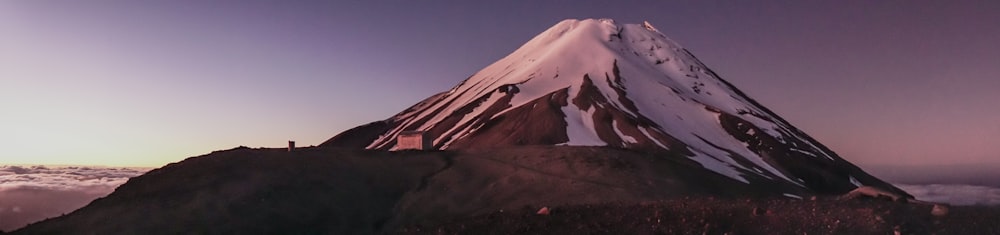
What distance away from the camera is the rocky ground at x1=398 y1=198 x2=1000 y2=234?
34875mm

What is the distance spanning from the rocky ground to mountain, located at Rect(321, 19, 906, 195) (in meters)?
45.7

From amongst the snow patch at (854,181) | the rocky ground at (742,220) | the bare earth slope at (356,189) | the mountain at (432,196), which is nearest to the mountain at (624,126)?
the snow patch at (854,181)

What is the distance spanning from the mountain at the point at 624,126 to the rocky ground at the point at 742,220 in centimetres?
4567

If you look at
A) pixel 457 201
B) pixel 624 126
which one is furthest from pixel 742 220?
pixel 624 126

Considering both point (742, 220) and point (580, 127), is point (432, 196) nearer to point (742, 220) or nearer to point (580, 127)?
point (742, 220)

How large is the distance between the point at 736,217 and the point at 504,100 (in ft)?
396

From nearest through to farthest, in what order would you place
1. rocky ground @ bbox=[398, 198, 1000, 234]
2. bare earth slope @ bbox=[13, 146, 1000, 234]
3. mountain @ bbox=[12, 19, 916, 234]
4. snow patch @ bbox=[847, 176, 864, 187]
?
rocky ground @ bbox=[398, 198, 1000, 234]
bare earth slope @ bbox=[13, 146, 1000, 234]
mountain @ bbox=[12, 19, 916, 234]
snow patch @ bbox=[847, 176, 864, 187]

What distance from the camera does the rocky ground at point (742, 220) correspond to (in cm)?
3488

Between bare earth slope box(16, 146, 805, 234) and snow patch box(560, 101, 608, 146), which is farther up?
snow patch box(560, 101, 608, 146)

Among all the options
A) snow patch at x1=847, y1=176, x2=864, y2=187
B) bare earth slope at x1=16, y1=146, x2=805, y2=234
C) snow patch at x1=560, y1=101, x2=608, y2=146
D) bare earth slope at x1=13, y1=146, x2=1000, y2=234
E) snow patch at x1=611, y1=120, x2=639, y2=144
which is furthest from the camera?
snow patch at x1=847, y1=176, x2=864, y2=187

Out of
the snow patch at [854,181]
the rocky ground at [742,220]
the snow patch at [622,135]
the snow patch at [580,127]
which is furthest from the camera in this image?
the snow patch at [854,181]

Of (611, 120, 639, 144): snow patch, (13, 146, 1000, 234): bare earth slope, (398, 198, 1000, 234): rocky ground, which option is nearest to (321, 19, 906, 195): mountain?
(611, 120, 639, 144): snow patch

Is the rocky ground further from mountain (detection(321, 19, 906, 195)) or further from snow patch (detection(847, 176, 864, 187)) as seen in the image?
snow patch (detection(847, 176, 864, 187))

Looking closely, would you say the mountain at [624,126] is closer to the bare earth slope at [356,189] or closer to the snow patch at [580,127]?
the snow patch at [580,127]
